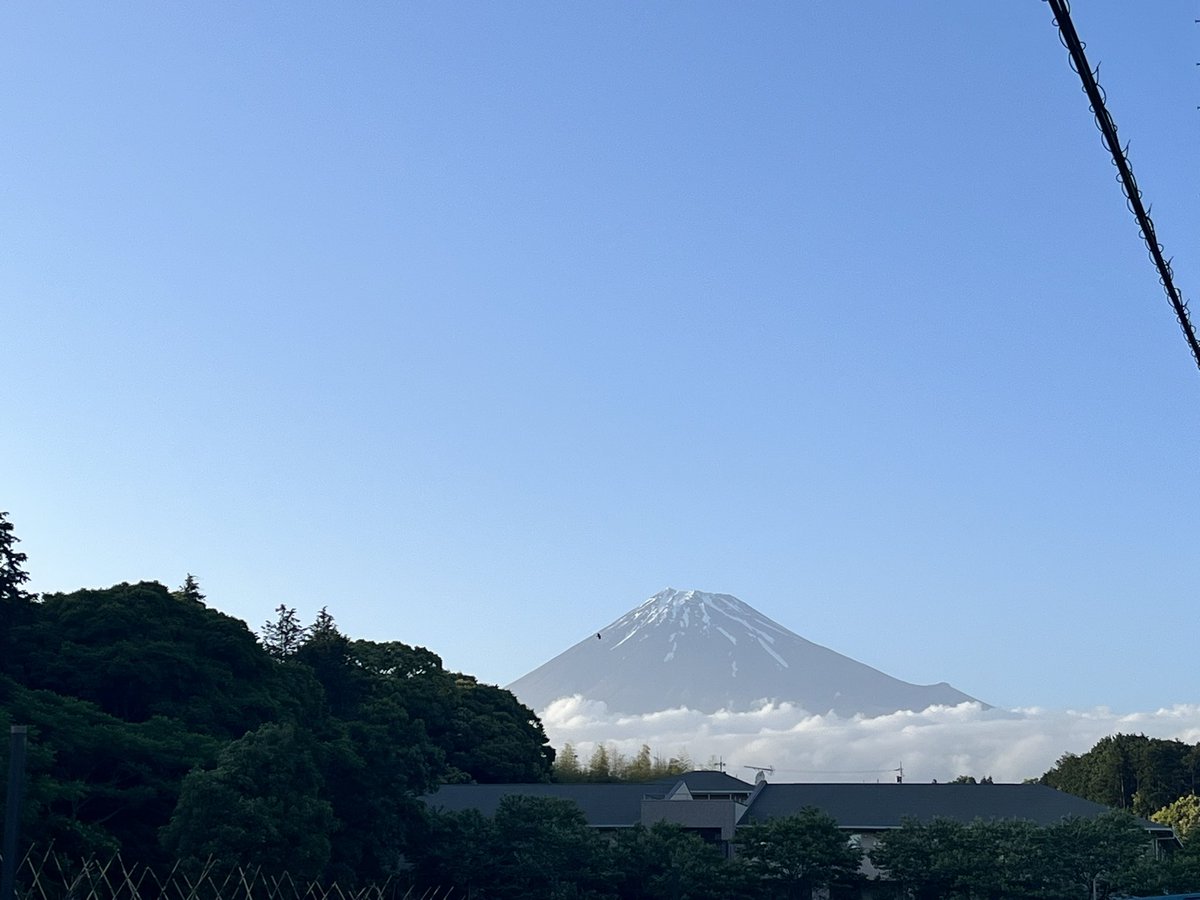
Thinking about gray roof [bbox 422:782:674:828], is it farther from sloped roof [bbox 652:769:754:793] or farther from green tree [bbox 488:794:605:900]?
green tree [bbox 488:794:605:900]

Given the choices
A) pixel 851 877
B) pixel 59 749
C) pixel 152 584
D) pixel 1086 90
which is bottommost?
pixel 851 877

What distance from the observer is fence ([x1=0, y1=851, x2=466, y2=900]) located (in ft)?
80.1

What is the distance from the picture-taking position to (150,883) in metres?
28.7

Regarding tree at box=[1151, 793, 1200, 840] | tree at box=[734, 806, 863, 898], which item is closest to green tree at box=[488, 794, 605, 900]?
tree at box=[734, 806, 863, 898]

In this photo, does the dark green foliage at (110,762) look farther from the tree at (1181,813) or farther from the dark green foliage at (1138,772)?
the dark green foliage at (1138,772)

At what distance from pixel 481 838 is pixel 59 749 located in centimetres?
1077

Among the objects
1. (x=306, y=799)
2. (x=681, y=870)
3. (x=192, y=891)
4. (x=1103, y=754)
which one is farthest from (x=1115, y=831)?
(x=1103, y=754)

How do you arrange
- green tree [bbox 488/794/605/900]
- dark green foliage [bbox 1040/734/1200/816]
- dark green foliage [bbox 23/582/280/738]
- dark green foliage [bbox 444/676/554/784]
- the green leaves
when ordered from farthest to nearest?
1. dark green foliage [bbox 1040/734/1200/816]
2. dark green foliage [bbox 444/676/554/784]
3. the green leaves
4. dark green foliage [bbox 23/582/280/738]
5. green tree [bbox 488/794/605/900]

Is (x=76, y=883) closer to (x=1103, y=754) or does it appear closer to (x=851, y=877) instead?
(x=851, y=877)

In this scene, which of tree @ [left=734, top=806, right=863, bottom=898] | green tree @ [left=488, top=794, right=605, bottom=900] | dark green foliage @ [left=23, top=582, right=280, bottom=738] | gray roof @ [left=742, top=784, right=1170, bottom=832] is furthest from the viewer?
gray roof @ [left=742, top=784, right=1170, bottom=832]

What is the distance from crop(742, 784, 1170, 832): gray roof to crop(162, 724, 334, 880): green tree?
20285 mm

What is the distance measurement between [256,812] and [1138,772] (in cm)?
6048

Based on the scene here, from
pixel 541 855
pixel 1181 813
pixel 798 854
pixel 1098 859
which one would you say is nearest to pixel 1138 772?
pixel 1181 813

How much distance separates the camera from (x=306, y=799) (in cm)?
2875
